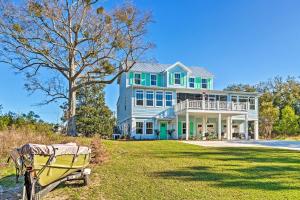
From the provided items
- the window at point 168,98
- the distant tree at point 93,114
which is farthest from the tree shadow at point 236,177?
the distant tree at point 93,114

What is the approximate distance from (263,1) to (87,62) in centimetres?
1227

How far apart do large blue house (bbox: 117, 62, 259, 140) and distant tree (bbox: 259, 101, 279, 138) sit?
9058 mm

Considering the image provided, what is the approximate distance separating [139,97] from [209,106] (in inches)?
264

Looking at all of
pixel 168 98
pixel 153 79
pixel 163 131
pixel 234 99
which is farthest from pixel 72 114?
pixel 234 99

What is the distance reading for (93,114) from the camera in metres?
33.2

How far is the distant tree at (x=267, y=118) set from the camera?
4219cm

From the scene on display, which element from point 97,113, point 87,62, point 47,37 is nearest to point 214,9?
point 87,62

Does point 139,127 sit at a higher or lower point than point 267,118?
lower

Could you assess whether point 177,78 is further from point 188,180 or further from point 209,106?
point 188,180

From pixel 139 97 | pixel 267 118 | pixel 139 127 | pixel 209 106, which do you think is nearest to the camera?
pixel 209 106

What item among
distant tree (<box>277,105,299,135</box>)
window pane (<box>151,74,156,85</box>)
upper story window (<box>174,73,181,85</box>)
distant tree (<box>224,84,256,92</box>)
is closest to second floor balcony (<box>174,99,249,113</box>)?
upper story window (<box>174,73,181,85</box>)

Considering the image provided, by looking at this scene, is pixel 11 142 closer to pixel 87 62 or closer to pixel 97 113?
pixel 87 62

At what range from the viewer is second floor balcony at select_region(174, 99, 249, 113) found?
28697 mm

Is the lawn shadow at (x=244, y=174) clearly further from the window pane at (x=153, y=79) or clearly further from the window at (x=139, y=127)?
the window pane at (x=153, y=79)
